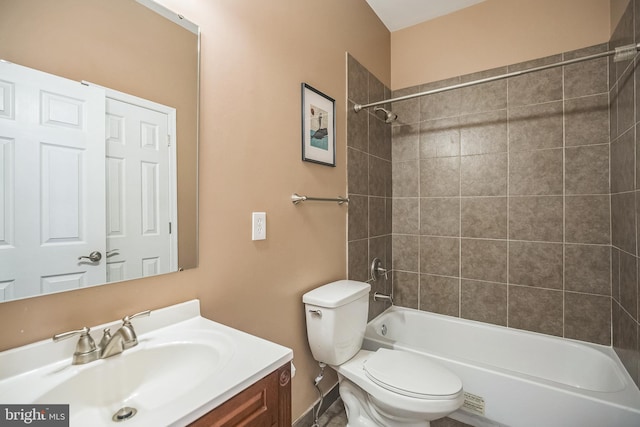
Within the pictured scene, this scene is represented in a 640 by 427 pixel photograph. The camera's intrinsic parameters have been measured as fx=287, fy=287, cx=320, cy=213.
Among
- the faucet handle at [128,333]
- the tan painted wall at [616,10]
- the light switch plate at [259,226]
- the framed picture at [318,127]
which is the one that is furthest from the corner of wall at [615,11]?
the faucet handle at [128,333]

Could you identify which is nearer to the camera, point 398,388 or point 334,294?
point 398,388

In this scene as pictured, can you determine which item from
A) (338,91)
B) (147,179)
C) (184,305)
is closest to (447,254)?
(338,91)

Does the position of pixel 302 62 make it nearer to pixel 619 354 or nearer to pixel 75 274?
pixel 75 274

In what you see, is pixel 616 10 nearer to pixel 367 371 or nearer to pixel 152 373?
pixel 367 371

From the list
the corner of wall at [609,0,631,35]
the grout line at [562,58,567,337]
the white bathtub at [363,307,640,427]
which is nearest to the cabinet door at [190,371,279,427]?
the white bathtub at [363,307,640,427]

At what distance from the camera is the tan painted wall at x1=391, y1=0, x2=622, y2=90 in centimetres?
187

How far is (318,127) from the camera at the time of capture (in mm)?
1680

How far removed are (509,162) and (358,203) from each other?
112 cm

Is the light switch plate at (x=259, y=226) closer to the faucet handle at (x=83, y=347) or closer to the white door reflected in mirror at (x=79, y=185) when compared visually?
the white door reflected in mirror at (x=79, y=185)

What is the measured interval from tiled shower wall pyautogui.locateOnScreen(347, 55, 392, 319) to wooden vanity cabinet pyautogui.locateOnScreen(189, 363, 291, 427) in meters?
1.16

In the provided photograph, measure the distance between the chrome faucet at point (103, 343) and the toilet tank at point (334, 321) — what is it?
839 mm

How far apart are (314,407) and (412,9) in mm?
2854

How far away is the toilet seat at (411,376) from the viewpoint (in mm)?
1270

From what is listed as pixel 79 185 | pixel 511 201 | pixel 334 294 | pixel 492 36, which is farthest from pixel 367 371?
pixel 492 36
